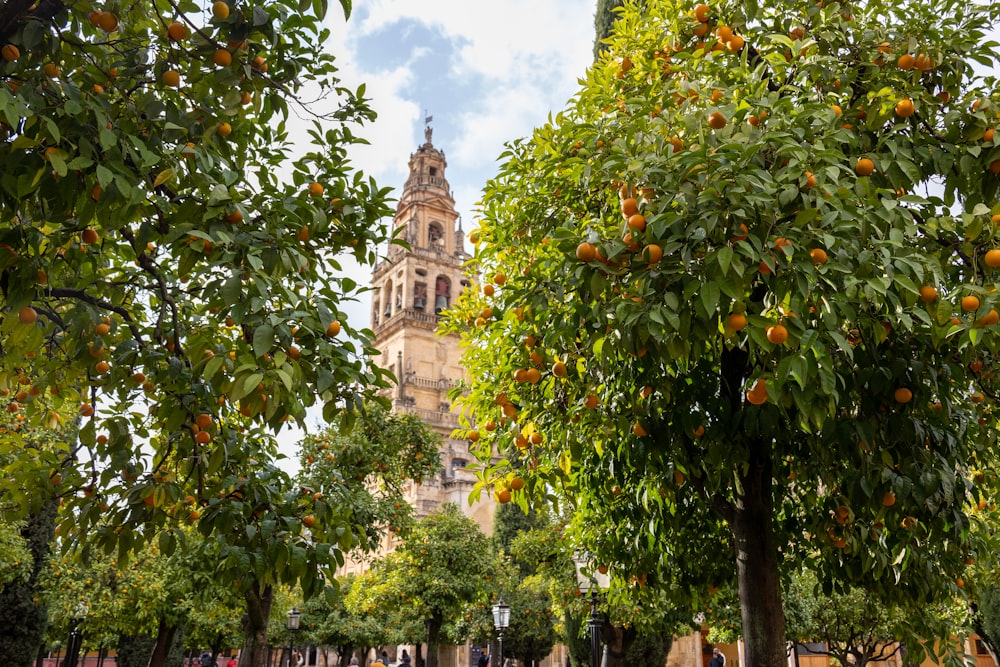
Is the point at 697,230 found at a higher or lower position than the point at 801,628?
higher

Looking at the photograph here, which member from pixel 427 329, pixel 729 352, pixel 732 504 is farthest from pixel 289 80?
pixel 427 329

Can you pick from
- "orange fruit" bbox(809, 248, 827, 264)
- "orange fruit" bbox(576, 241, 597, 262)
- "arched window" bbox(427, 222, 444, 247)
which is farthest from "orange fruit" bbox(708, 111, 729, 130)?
"arched window" bbox(427, 222, 444, 247)

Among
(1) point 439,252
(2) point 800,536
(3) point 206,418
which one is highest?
(1) point 439,252

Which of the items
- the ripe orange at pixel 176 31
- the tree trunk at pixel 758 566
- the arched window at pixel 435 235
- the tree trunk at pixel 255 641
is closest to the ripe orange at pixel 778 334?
the tree trunk at pixel 758 566

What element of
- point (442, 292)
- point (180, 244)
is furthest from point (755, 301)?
→ point (442, 292)

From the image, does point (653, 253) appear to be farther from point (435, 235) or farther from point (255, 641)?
point (435, 235)

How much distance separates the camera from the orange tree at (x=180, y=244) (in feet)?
12.0

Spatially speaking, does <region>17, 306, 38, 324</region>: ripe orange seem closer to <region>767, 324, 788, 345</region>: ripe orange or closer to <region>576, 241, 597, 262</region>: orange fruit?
<region>576, 241, 597, 262</region>: orange fruit

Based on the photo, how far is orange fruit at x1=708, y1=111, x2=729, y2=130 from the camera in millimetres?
4621

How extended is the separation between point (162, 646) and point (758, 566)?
19273 millimetres

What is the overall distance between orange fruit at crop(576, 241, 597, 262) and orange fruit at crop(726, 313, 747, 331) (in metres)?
0.91

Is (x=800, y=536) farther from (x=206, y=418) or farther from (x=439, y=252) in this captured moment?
(x=439, y=252)

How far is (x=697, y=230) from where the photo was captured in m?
3.93

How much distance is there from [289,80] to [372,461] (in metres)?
14.8
